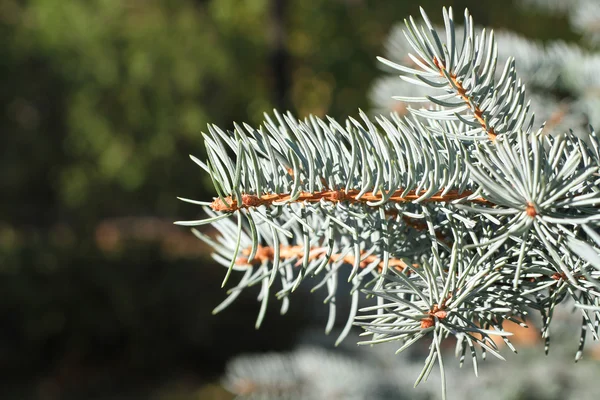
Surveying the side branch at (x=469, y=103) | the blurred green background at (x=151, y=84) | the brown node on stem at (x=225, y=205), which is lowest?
the brown node on stem at (x=225, y=205)

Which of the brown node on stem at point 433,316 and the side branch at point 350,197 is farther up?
the side branch at point 350,197

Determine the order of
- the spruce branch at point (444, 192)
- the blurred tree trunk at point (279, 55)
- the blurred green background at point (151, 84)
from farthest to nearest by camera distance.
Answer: the blurred tree trunk at point (279, 55)
the blurred green background at point (151, 84)
the spruce branch at point (444, 192)

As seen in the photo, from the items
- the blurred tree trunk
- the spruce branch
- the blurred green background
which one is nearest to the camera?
the spruce branch

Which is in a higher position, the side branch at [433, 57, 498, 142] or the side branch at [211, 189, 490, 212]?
the side branch at [433, 57, 498, 142]

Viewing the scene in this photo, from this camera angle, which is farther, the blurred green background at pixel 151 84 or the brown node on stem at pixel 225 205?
the blurred green background at pixel 151 84

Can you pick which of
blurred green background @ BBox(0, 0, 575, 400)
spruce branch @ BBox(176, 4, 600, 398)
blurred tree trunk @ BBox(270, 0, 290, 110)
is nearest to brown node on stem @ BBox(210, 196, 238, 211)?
spruce branch @ BBox(176, 4, 600, 398)

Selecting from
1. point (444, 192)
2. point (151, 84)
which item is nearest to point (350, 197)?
point (444, 192)

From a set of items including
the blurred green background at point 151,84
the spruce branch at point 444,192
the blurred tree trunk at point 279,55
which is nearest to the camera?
the spruce branch at point 444,192

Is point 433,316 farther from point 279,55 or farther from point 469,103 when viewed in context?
point 279,55

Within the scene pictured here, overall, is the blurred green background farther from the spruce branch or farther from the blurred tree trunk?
the spruce branch

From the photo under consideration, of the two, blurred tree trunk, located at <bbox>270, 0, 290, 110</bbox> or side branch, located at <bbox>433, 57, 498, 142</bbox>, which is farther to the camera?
blurred tree trunk, located at <bbox>270, 0, 290, 110</bbox>

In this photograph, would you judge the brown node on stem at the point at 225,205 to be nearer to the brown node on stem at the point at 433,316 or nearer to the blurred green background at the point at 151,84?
the brown node on stem at the point at 433,316

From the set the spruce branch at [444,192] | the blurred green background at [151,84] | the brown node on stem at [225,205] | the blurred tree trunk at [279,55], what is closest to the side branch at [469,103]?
the spruce branch at [444,192]
